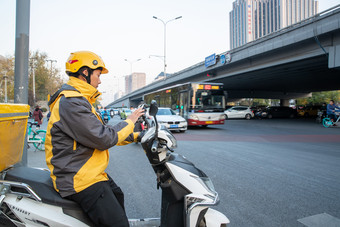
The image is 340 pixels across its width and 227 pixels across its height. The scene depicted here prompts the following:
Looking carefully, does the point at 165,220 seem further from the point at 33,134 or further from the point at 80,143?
the point at 33,134

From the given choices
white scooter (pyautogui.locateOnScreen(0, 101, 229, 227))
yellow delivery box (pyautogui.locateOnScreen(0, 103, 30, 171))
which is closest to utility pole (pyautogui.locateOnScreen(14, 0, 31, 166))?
yellow delivery box (pyautogui.locateOnScreen(0, 103, 30, 171))

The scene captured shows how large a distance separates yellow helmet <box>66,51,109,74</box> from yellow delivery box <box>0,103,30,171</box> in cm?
51

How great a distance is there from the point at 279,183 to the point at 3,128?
439 centimetres

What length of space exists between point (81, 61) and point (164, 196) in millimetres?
1377

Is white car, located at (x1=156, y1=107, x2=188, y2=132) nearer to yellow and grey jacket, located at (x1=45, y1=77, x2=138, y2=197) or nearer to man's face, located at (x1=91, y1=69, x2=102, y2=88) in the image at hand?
man's face, located at (x1=91, y1=69, x2=102, y2=88)

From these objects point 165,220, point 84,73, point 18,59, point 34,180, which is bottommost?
point 165,220

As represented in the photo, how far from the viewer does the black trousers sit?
1.71 metres

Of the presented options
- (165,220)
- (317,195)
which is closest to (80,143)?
(165,220)

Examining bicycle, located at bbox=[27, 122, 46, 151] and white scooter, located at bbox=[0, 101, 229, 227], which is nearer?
white scooter, located at bbox=[0, 101, 229, 227]

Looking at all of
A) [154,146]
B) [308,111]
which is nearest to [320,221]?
[154,146]

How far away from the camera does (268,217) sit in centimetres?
309

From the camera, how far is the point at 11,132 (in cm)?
184

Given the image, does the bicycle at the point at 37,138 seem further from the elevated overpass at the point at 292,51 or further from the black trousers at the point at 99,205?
the elevated overpass at the point at 292,51

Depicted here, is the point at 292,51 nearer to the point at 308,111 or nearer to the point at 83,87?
the point at 83,87
